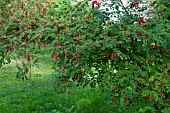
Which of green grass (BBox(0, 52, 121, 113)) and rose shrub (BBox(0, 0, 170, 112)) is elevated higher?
rose shrub (BBox(0, 0, 170, 112))

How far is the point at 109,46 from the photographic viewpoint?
3844 millimetres

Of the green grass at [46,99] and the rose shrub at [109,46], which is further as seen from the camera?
the green grass at [46,99]

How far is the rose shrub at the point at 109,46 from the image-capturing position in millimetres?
3945

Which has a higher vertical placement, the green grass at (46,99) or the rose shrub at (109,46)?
the rose shrub at (109,46)

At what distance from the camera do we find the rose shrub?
395cm

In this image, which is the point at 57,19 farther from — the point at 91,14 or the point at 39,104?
the point at 39,104

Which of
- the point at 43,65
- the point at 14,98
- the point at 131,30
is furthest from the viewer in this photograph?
the point at 43,65

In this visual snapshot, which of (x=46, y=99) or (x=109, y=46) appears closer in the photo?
(x=109, y=46)

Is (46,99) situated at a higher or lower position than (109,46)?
lower

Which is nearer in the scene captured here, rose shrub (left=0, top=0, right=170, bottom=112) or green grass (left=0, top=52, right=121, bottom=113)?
rose shrub (left=0, top=0, right=170, bottom=112)

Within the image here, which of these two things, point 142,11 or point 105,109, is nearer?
point 142,11

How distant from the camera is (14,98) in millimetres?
7234

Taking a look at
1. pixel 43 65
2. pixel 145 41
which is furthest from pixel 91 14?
pixel 43 65

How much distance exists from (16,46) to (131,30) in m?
1.23
